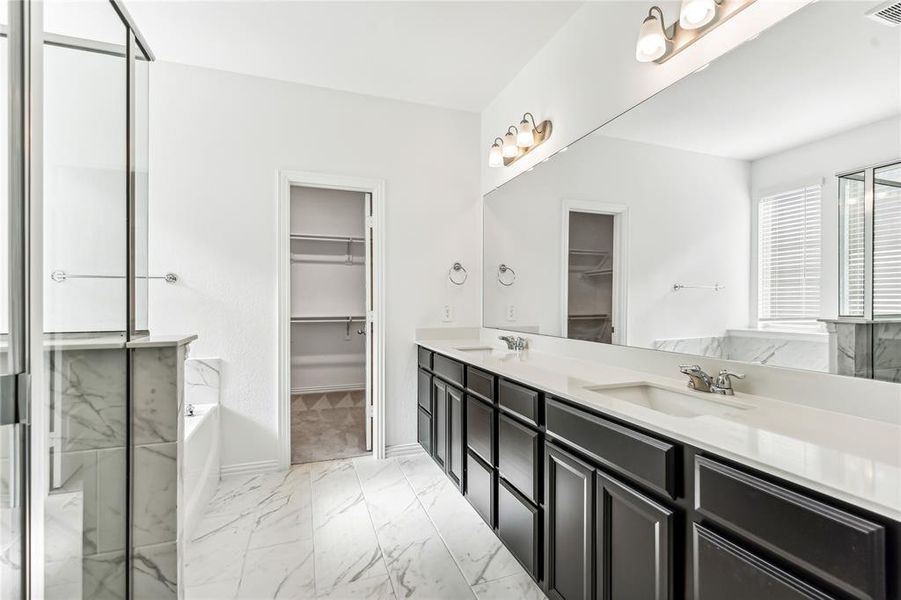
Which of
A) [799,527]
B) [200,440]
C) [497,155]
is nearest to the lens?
[799,527]

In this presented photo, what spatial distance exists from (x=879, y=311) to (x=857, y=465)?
516mm

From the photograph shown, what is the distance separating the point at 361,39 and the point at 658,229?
1.99 metres

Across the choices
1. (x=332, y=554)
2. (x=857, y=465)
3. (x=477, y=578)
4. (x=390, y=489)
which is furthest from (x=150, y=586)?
(x=857, y=465)

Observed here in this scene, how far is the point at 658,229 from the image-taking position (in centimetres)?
186

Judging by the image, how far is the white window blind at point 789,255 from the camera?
4.21 ft

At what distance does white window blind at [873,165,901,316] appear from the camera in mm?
1057

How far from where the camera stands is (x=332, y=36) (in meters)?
2.41

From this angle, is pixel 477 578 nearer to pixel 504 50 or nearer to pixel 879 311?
pixel 879 311

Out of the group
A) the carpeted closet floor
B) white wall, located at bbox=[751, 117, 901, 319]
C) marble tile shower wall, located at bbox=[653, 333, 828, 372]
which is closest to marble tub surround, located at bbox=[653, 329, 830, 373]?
marble tile shower wall, located at bbox=[653, 333, 828, 372]

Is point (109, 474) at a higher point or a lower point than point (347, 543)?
higher

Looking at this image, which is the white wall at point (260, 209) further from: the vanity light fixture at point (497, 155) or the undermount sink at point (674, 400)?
the undermount sink at point (674, 400)

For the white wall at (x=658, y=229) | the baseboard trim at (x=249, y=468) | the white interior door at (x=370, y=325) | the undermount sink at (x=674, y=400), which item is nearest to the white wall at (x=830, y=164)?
the white wall at (x=658, y=229)

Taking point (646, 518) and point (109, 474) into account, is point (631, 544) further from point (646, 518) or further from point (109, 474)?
point (109, 474)

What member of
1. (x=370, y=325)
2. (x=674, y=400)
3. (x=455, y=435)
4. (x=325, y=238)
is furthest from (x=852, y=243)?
(x=325, y=238)
